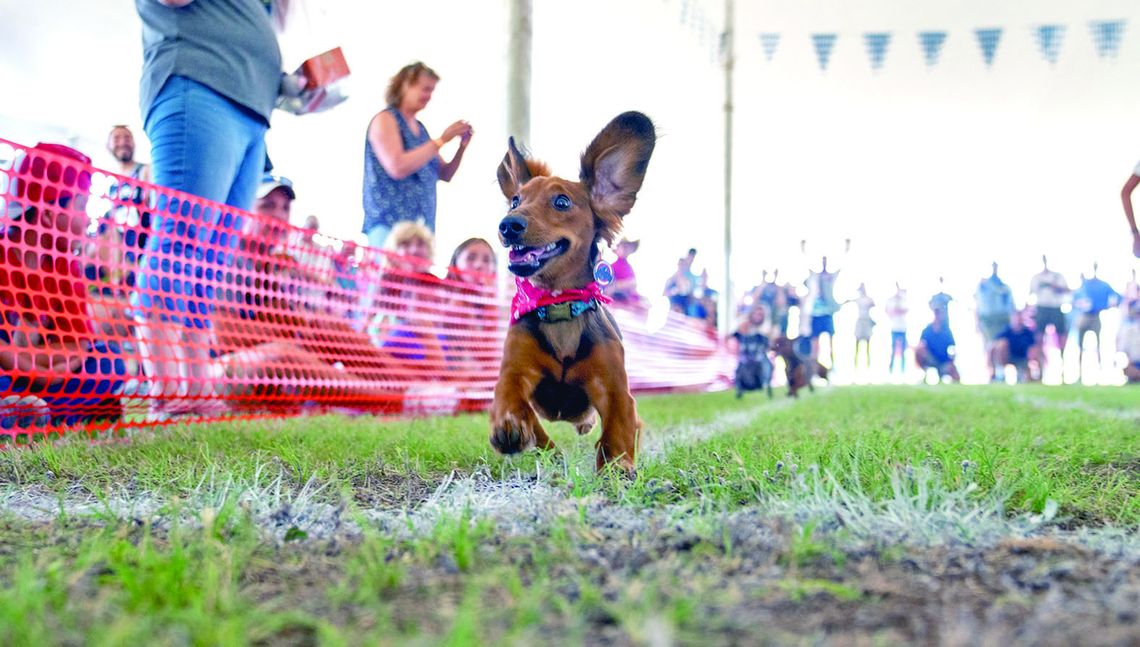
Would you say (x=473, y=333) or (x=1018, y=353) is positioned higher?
(x=1018, y=353)

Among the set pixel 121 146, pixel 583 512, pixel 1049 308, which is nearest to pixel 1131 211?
pixel 583 512

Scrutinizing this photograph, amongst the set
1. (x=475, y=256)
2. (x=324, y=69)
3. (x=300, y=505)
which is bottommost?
(x=300, y=505)

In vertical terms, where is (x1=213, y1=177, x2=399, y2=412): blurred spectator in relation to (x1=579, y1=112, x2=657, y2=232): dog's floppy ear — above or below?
below

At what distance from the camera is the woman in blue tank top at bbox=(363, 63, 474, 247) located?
5.07 m

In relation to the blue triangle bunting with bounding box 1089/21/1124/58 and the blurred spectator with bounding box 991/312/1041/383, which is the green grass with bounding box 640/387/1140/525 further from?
the blurred spectator with bounding box 991/312/1041/383

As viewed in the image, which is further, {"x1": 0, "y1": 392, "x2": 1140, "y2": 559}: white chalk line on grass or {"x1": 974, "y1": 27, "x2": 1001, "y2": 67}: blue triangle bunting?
{"x1": 974, "y1": 27, "x2": 1001, "y2": 67}: blue triangle bunting

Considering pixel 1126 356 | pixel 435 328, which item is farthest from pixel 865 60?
pixel 435 328

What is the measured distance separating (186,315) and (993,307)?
18240 mm

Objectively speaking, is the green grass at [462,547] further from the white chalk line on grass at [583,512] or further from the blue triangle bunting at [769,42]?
the blue triangle bunting at [769,42]

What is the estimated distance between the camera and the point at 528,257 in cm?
245

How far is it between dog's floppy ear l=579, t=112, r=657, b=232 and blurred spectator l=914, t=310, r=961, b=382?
57.6 feet

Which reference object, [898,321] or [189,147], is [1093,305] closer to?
[898,321]

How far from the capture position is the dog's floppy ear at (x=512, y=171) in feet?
9.65

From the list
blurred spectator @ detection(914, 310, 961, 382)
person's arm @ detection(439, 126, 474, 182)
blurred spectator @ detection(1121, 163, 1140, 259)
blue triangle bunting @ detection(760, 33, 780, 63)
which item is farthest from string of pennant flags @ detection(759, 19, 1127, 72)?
person's arm @ detection(439, 126, 474, 182)
